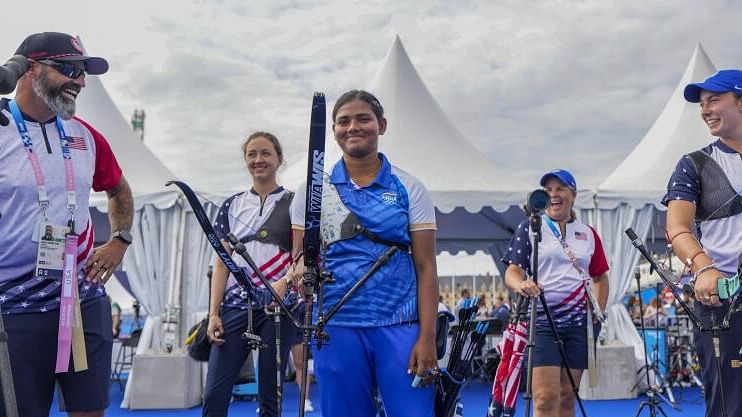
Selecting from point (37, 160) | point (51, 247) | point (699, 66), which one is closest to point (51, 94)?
point (37, 160)

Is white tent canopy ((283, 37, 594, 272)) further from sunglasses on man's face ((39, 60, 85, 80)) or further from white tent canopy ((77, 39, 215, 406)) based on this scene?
sunglasses on man's face ((39, 60, 85, 80))

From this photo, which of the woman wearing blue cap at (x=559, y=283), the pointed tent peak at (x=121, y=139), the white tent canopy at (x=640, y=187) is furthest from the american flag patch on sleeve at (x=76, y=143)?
the pointed tent peak at (x=121, y=139)

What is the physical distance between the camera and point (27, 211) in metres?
2.27

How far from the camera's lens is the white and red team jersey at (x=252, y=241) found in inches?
141

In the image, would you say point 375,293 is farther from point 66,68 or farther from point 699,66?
point 699,66

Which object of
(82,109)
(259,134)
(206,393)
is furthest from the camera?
(82,109)

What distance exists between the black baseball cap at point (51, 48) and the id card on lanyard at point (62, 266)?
240mm

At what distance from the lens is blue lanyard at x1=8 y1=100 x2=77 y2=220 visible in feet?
7.47

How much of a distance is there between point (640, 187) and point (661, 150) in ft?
4.38

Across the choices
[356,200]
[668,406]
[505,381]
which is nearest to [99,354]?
[356,200]

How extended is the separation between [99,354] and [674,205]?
212 cm

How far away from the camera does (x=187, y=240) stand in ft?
28.0

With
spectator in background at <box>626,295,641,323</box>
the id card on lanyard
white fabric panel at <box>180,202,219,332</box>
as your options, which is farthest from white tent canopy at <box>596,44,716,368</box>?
the id card on lanyard

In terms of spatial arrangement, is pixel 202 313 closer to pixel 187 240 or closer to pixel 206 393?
pixel 187 240
